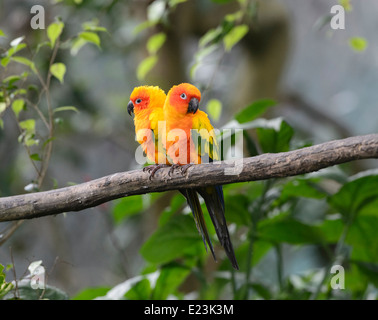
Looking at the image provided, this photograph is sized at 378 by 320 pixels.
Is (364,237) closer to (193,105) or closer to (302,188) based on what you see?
(302,188)

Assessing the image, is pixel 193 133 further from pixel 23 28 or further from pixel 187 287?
pixel 23 28

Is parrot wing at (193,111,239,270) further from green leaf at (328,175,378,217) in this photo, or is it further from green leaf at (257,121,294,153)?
green leaf at (328,175,378,217)

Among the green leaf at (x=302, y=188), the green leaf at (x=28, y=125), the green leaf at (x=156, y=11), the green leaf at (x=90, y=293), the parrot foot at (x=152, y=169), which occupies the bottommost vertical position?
the green leaf at (x=90, y=293)

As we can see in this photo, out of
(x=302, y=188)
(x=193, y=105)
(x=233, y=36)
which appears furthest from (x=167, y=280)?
(x=233, y=36)

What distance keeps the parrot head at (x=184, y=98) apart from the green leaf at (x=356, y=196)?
2.42 ft

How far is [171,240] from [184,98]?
737mm

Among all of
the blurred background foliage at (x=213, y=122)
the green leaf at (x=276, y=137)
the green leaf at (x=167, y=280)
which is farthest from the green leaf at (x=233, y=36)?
the green leaf at (x=167, y=280)

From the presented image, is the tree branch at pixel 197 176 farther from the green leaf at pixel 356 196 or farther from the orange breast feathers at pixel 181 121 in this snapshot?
the green leaf at pixel 356 196

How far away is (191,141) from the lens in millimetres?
1488

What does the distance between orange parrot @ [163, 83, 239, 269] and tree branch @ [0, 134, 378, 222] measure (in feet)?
0.26

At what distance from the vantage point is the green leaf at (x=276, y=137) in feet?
5.78

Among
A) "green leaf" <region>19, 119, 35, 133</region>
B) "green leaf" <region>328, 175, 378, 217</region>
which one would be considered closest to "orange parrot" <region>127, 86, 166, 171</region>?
"green leaf" <region>19, 119, 35, 133</region>
